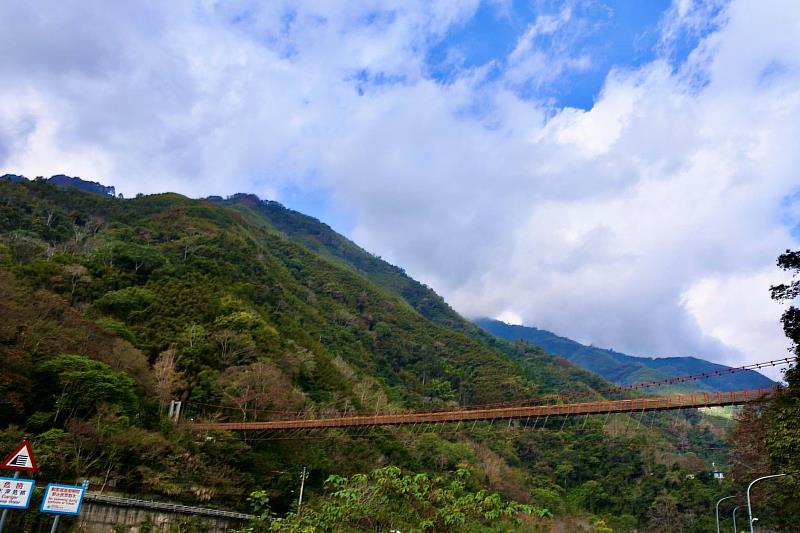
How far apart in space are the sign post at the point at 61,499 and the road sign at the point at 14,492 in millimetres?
350

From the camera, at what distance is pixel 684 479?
56.8 m

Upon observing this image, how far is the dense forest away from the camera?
19.4m

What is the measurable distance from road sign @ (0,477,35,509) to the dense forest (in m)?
3.38

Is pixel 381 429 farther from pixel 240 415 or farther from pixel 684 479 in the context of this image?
pixel 684 479

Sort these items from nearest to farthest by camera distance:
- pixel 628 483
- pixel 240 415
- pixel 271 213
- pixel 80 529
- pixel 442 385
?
pixel 80 529, pixel 240 415, pixel 628 483, pixel 442 385, pixel 271 213

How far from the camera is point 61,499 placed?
310 inches

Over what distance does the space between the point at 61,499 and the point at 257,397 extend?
27.8 metres

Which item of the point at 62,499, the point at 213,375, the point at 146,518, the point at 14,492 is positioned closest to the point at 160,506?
the point at 146,518

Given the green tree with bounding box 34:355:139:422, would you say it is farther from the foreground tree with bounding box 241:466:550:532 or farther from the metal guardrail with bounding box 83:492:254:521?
the foreground tree with bounding box 241:466:550:532

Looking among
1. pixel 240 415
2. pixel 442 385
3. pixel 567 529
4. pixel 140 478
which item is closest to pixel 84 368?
pixel 140 478

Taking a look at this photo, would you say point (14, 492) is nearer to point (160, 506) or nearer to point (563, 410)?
→ point (160, 506)

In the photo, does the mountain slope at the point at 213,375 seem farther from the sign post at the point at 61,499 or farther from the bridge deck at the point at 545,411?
the sign post at the point at 61,499

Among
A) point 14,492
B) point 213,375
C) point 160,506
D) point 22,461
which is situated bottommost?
point 160,506

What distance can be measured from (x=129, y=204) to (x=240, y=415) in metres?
57.7
